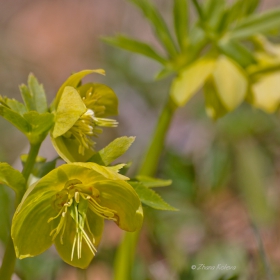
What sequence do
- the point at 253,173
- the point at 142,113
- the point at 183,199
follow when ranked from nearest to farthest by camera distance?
1. the point at 183,199
2. the point at 253,173
3. the point at 142,113

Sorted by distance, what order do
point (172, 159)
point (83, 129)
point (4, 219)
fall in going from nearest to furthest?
point (83, 129), point (4, 219), point (172, 159)

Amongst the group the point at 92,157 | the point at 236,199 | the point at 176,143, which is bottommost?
the point at 236,199

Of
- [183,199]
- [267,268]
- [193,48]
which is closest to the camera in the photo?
[267,268]

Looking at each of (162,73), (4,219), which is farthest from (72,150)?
(162,73)

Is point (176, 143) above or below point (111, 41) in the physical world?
below

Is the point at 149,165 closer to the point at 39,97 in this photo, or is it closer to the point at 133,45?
the point at 133,45

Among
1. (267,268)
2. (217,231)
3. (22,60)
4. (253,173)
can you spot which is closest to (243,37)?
(267,268)

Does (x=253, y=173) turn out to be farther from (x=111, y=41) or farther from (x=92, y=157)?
(x=92, y=157)
